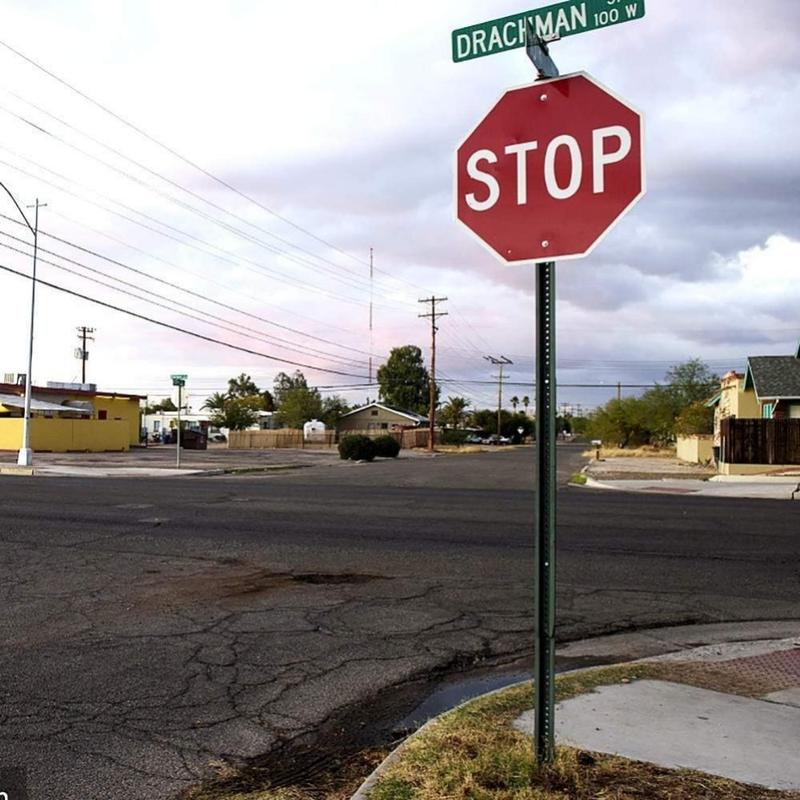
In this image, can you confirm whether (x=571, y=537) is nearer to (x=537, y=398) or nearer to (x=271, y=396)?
(x=537, y=398)

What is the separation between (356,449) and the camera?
47.0 metres

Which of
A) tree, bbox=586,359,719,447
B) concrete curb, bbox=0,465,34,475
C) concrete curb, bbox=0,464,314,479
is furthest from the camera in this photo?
tree, bbox=586,359,719,447

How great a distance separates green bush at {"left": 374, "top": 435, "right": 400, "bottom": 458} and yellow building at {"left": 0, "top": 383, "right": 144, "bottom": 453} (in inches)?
623

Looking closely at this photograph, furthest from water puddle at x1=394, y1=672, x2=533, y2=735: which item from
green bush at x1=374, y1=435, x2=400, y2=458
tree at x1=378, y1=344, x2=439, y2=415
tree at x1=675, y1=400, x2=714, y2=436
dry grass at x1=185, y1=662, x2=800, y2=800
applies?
tree at x1=378, y1=344, x2=439, y2=415

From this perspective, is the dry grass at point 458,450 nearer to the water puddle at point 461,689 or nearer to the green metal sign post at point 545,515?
the water puddle at point 461,689

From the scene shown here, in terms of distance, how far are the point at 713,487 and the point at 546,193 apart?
909 inches

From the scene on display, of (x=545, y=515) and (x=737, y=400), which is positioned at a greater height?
(x=737, y=400)

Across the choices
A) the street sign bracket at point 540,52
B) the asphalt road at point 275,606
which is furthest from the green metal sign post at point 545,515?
the asphalt road at point 275,606

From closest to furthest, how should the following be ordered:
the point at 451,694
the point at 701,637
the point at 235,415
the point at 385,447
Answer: the point at 451,694
the point at 701,637
the point at 385,447
the point at 235,415

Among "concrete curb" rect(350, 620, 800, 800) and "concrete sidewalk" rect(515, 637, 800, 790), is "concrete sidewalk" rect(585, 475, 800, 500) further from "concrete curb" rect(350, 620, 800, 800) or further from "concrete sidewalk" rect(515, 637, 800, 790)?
"concrete sidewalk" rect(515, 637, 800, 790)

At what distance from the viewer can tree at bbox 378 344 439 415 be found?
439 feet

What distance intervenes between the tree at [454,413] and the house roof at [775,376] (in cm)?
8977

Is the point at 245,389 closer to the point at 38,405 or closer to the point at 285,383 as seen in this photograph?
the point at 285,383

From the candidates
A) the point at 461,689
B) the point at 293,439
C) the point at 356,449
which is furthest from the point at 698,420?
the point at 461,689
